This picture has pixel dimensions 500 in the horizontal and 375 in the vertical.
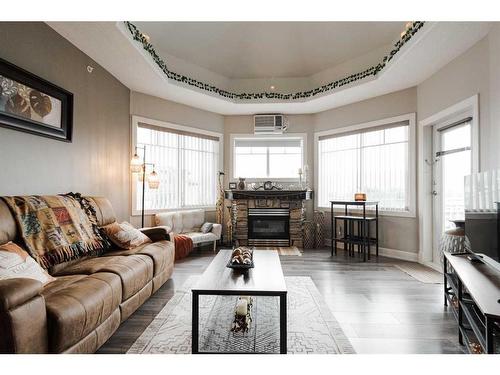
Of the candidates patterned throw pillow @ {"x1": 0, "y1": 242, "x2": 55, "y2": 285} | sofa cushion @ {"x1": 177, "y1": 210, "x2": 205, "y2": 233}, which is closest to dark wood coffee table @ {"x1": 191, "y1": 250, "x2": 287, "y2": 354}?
patterned throw pillow @ {"x1": 0, "y1": 242, "x2": 55, "y2": 285}

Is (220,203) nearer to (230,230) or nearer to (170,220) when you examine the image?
(230,230)

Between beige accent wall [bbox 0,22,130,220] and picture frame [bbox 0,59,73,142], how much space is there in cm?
8

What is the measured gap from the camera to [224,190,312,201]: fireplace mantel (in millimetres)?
5863

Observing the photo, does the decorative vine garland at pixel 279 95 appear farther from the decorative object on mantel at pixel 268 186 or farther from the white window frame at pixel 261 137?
the decorative object on mantel at pixel 268 186

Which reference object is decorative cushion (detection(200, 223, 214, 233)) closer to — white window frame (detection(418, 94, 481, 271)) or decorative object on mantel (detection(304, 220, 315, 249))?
decorative object on mantel (detection(304, 220, 315, 249))

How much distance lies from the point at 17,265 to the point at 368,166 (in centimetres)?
525

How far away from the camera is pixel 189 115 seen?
5754 millimetres

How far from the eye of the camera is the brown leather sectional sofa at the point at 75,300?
53.9 inches

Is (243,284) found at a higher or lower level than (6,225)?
lower

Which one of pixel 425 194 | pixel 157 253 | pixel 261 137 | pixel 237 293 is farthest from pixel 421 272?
pixel 261 137

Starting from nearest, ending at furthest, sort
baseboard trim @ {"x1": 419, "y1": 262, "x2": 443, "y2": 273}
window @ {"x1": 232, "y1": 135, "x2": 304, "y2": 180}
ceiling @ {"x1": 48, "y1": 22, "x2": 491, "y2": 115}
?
ceiling @ {"x1": 48, "y1": 22, "x2": 491, "y2": 115}, baseboard trim @ {"x1": 419, "y1": 262, "x2": 443, "y2": 273}, window @ {"x1": 232, "y1": 135, "x2": 304, "y2": 180}

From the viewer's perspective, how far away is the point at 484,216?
2244 mm
